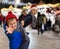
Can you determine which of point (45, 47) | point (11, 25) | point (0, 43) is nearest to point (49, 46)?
point (45, 47)

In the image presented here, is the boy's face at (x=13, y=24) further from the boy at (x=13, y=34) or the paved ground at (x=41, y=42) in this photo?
the paved ground at (x=41, y=42)

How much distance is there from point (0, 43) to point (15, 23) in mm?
5513

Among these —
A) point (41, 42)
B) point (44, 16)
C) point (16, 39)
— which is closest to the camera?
point (16, 39)

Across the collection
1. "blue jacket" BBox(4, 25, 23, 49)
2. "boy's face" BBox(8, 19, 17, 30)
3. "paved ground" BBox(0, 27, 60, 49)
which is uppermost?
"boy's face" BBox(8, 19, 17, 30)

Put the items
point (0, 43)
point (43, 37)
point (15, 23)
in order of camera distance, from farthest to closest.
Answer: point (43, 37) → point (0, 43) → point (15, 23)

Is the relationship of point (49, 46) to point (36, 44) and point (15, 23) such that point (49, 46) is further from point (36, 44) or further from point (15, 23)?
point (15, 23)

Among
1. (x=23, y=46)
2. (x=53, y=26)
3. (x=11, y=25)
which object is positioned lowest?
(x=53, y=26)

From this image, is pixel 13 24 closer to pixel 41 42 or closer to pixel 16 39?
pixel 16 39

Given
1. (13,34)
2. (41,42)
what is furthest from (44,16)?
(13,34)

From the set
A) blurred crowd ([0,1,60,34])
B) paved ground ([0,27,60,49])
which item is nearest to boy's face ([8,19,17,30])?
paved ground ([0,27,60,49])

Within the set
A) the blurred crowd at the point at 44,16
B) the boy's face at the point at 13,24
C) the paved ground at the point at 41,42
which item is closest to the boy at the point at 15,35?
the boy's face at the point at 13,24

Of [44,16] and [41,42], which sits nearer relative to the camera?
[41,42]

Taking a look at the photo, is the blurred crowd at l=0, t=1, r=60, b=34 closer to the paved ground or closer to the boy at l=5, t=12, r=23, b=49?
the paved ground

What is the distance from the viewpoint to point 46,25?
13.8 meters
